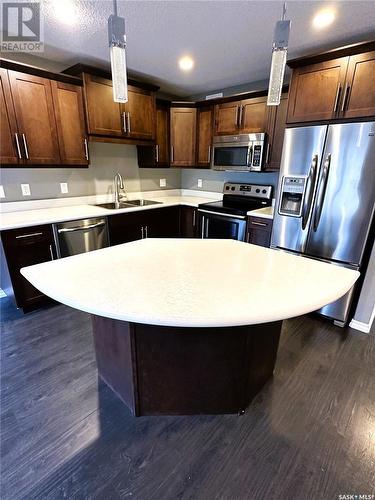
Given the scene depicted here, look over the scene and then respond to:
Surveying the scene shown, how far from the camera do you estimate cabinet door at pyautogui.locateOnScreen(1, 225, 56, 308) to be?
2.30 m

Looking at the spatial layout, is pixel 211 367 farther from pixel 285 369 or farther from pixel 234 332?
pixel 285 369

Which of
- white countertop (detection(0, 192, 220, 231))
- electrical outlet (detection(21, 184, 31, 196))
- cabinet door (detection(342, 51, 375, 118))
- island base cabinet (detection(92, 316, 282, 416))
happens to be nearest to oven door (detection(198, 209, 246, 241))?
white countertop (detection(0, 192, 220, 231))

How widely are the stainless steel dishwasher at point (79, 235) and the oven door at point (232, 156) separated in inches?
67.6

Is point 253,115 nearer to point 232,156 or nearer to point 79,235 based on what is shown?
point 232,156

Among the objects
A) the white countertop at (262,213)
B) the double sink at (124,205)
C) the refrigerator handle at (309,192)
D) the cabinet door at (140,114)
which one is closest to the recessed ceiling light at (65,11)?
the cabinet door at (140,114)

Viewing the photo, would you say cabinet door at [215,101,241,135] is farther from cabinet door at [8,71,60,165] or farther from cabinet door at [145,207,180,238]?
cabinet door at [8,71,60,165]

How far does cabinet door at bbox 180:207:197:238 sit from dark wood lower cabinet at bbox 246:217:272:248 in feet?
3.10

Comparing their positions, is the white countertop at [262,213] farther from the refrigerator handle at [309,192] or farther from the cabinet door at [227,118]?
the cabinet door at [227,118]

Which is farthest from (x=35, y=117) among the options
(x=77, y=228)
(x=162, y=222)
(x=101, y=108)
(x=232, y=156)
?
(x=232, y=156)

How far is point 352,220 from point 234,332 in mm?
1615

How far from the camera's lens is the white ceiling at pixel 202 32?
1.75 metres

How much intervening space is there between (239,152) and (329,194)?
1.36 meters

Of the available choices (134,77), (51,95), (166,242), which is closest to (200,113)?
(134,77)

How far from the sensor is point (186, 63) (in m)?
2.71
